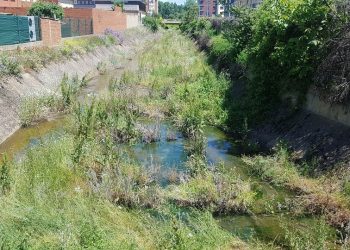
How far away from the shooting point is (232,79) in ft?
69.9

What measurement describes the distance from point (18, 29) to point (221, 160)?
17.4 metres

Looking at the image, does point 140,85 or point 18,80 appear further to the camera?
point 140,85

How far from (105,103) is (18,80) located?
4894mm

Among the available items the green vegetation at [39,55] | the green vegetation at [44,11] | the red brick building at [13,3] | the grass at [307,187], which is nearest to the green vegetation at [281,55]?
the grass at [307,187]

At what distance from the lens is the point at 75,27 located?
133 feet

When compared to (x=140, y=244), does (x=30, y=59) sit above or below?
above

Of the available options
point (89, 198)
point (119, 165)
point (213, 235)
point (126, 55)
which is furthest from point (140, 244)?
point (126, 55)

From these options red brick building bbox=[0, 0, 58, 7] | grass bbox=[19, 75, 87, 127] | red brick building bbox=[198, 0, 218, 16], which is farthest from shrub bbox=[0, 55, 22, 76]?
red brick building bbox=[198, 0, 218, 16]

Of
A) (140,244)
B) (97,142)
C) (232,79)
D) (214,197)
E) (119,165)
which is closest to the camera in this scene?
(140,244)

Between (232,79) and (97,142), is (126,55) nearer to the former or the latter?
(232,79)

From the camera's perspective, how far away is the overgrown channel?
7.16m

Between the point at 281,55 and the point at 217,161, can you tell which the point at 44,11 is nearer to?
the point at 281,55

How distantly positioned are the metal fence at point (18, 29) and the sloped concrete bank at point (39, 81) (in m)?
2.66

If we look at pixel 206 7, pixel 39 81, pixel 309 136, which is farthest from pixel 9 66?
pixel 206 7
